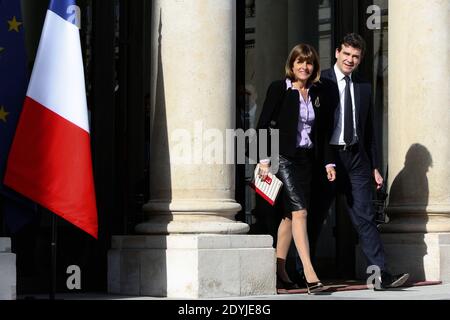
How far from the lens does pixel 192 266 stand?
10664 mm

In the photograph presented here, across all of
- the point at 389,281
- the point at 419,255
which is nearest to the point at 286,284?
the point at 389,281

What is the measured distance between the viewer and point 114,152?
1250cm

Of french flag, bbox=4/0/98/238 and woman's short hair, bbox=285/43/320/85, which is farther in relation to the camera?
woman's short hair, bbox=285/43/320/85

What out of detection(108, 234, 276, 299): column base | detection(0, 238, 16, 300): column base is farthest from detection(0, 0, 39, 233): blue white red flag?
detection(108, 234, 276, 299): column base

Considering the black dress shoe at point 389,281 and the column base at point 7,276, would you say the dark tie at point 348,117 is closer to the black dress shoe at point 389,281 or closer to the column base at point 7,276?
the black dress shoe at point 389,281

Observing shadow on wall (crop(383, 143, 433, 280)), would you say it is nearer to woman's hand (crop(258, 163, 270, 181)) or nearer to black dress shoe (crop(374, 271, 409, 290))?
black dress shoe (crop(374, 271, 409, 290))

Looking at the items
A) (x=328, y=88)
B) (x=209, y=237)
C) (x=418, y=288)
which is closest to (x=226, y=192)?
(x=209, y=237)

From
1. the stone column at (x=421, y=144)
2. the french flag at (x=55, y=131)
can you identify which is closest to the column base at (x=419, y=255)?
A: the stone column at (x=421, y=144)

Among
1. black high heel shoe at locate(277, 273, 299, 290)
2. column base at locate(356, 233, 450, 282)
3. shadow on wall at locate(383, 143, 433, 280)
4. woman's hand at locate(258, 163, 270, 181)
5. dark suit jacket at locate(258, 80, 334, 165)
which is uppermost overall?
dark suit jacket at locate(258, 80, 334, 165)

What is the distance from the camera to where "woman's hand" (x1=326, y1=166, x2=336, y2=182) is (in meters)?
11.7

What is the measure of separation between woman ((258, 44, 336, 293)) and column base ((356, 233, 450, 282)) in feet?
5.85

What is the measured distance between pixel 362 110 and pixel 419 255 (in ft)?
6.17

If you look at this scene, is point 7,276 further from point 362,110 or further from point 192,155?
point 362,110
